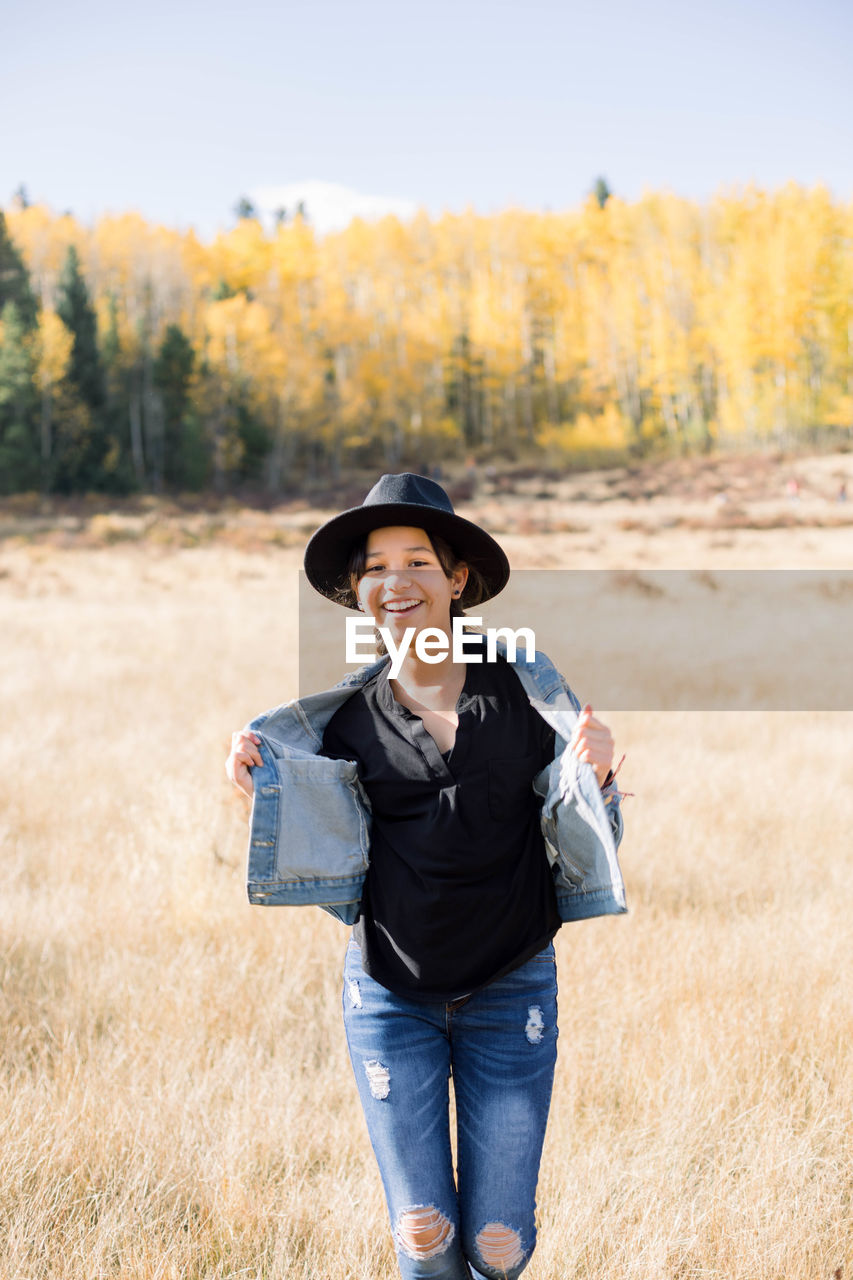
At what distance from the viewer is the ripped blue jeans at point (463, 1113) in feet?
5.80

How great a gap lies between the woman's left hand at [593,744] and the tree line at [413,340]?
37.4 metres

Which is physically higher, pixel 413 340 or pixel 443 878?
pixel 413 340

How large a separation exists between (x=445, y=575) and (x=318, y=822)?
2.05 ft

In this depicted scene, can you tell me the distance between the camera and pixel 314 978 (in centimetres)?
372

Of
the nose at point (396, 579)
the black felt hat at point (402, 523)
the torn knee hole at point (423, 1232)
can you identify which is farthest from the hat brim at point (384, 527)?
the torn knee hole at point (423, 1232)

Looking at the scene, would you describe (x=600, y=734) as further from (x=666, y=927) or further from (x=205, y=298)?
(x=205, y=298)

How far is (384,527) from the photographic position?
6.89 ft

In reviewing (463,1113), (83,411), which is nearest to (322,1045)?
(463,1113)

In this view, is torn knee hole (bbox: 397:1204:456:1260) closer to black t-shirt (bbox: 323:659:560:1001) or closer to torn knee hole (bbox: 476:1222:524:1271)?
torn knee hole (bbox: 476:1222:524:1271)

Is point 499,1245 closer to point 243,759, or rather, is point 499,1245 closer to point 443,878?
point 443,878

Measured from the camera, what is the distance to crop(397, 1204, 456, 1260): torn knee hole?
5.72 feet

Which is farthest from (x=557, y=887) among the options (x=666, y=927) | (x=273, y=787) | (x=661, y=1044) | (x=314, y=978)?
(x=666, y=927)

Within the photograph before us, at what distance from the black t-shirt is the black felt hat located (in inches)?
12.6

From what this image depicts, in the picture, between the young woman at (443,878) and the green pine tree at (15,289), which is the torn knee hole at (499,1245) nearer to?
the young woman at (443,878)
